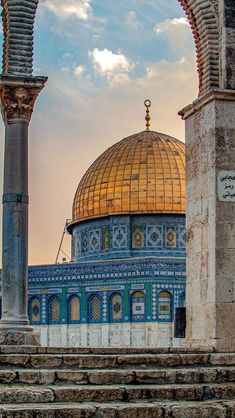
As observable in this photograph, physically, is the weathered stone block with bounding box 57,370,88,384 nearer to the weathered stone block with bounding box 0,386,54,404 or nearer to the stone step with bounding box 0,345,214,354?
the weathered stone block with bounding box 0,386,54,404

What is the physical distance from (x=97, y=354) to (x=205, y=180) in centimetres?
272

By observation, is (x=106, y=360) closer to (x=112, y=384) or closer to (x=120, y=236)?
(x=112, y=384)

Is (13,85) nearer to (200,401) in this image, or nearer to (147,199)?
(200,401)

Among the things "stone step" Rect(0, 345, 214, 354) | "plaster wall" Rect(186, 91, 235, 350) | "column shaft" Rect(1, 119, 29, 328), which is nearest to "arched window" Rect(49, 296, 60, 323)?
"plaster wall" Rect(186, 91, 235, 350)

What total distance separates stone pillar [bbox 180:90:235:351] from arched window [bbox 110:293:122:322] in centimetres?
2210

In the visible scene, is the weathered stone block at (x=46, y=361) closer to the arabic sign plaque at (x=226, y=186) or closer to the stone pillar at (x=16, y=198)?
the stone pillar at (x=16, y=198)

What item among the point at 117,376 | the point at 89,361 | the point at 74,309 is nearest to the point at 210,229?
the point at 89,361

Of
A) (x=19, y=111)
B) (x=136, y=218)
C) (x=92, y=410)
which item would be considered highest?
(x=136, y=218)

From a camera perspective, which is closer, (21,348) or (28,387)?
(28,387)

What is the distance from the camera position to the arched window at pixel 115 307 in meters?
32.2

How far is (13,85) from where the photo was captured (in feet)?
32.0

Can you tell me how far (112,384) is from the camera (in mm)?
7141

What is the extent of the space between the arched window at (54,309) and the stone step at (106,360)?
25978 millimetres

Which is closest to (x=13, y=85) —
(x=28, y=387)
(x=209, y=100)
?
(x=209, y=100)
